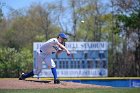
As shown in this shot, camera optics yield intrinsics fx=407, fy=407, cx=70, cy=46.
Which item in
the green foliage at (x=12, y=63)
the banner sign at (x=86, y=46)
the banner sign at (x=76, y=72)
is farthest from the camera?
the green foliage at (x=12, y=63)

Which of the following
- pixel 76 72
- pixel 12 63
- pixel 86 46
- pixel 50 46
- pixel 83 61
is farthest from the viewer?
pixel 12 63

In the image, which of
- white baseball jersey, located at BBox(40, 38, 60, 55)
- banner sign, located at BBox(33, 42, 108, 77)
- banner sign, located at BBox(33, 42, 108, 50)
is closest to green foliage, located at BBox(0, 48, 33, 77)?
banner sign, located at BBox(33, 42, 108, 77)

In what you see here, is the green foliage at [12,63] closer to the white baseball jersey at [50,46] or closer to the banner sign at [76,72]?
the banner sign at [76,72]

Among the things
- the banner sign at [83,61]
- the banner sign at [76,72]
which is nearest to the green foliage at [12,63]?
the banner sign at [76,72]

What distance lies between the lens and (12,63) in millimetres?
45688

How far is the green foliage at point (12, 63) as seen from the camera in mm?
43812

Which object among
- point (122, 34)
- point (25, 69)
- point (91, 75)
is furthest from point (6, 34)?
point (91, 75)

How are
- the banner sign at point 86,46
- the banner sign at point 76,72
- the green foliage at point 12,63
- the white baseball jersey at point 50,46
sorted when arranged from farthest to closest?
the green foliage at point 12,63 < the banner sign at point 76,72 < the banner sign at point 86,46 < the white baseball jersey at point 50,46

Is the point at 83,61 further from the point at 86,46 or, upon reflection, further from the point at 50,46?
the point at 50,46

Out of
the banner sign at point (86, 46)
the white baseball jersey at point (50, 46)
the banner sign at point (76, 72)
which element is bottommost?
the banner sign at point (76, 72)

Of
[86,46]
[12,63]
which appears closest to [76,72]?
[86,46]

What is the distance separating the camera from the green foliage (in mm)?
43812

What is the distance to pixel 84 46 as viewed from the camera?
38281 mm

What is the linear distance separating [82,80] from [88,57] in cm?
376
